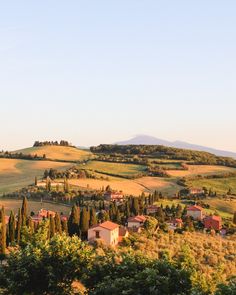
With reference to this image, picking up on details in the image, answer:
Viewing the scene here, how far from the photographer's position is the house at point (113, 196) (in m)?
115

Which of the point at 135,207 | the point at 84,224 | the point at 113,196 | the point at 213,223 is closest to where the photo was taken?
the point at 84,224

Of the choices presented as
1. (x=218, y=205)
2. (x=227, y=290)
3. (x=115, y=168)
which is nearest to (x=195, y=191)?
(x=218, y=205)

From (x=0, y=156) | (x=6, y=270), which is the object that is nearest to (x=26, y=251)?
(x=6, y=270)

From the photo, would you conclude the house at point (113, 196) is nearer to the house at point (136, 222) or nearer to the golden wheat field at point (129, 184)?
the golden wheat field at point (129, 184)

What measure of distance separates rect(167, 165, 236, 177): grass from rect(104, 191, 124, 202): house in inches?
1586

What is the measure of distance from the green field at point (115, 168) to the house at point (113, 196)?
31.6m

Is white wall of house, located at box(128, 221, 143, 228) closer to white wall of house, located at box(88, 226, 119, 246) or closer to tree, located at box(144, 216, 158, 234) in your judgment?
tree, located at box(144, 216, 158, 234)

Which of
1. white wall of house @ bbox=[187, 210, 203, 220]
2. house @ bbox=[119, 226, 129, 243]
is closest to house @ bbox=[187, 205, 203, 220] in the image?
white wall of house @ bbox=[187, 210, 203, 220]

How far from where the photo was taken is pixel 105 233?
75.9 m

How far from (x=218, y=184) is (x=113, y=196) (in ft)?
138

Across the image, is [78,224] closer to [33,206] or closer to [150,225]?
[150,225]

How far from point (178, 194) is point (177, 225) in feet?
123

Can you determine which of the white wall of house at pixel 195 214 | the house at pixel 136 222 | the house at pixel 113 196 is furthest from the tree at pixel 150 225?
the house at pixel 113 196

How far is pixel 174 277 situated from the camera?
34.0 meters
